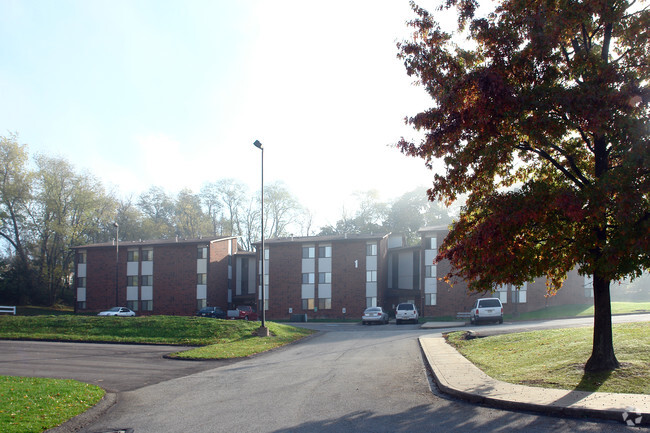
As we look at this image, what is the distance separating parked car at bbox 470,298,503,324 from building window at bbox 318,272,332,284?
20839 millimetres

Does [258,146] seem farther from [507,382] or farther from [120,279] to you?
[120,279]

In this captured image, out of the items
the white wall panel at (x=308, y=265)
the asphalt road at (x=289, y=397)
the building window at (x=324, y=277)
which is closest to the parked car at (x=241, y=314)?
the white wall panel at (x=308, y=265)

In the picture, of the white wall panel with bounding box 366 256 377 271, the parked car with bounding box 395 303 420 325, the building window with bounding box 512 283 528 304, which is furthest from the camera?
the white wall panel with bounding box 366 256 377 271

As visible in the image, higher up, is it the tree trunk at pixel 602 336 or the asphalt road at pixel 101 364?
the tree trunk at pixel 602 336

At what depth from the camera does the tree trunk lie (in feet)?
34.0

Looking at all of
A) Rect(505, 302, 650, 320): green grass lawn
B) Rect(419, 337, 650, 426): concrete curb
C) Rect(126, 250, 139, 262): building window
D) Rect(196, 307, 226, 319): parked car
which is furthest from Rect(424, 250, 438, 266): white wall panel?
Rect(419, 337, 650, 426): concrete curb

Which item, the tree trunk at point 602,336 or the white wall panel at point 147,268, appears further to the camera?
the white wall panel at point 147,268

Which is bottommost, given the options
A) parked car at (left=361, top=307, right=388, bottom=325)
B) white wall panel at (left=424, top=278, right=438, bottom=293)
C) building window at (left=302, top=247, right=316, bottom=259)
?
parked car at (left=361, top=307, right=388, bottom=325)

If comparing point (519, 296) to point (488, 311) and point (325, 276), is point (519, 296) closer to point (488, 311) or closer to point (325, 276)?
point (488, 311)

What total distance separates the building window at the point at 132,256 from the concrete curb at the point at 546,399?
4909 centimetres

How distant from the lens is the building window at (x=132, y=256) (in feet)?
182

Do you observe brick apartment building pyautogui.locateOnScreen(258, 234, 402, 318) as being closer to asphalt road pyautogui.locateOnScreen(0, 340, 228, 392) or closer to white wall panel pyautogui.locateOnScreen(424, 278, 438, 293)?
white wall panel pyautogui.locateOnScreen(424, 278, 438, 293)

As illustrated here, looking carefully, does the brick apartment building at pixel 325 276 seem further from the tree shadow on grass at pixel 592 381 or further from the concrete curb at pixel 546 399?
the tree shadow on grass at pixel 592 381

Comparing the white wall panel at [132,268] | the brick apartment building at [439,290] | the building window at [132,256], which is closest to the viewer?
the brick apartment building at [439,290]
